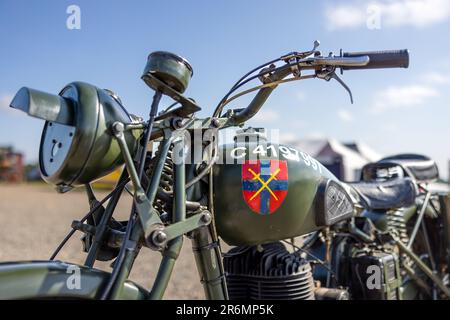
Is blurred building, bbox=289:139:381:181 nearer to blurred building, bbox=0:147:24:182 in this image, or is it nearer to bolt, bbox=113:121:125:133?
bolt, bbox=113:121:125:133

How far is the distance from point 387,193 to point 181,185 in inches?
73.3

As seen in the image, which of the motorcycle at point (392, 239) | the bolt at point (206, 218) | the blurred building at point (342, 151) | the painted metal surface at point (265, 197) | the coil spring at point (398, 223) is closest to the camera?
the bolt at point (206, 218)

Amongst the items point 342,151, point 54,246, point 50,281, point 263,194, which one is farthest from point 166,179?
point 342,151

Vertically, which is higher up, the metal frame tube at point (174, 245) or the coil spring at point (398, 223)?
the metal frame tube at point (174, 245)

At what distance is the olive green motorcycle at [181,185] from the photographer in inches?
60.7

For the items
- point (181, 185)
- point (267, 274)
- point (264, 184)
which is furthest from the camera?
point (267, 274)

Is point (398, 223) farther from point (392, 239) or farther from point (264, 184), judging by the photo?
point (264, 184)

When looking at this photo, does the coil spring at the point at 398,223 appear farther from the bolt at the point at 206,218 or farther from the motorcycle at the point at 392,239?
the bolt at the point at 206,218

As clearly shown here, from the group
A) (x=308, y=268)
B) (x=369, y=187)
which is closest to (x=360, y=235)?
(x=369, y=187)

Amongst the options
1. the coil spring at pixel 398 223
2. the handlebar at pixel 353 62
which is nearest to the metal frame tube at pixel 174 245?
the handlebar at pixel 353 62

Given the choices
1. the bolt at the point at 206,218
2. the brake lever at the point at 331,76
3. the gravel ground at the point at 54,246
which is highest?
the brake lever at the point at 331,76

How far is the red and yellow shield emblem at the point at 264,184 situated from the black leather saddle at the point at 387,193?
39.7 inches

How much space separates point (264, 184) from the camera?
201cm
